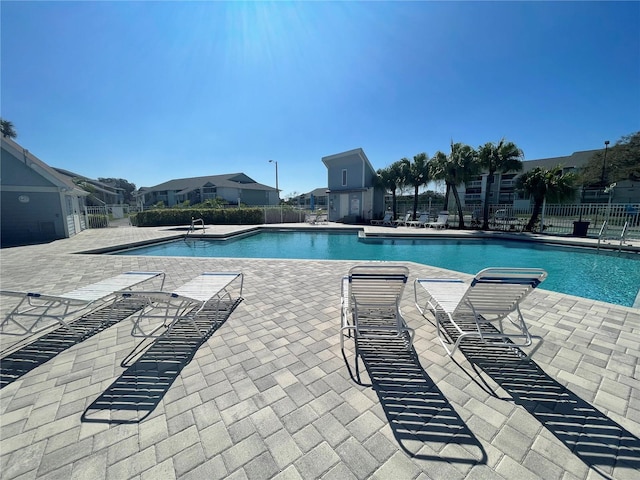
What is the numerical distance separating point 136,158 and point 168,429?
112ft

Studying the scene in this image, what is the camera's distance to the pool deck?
152cm

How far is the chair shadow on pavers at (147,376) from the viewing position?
1923 mm

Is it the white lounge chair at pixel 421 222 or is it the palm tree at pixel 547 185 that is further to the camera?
the white lounge chair at pixel 421 222

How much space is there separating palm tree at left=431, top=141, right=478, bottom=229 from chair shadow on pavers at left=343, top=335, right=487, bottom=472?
1614cm

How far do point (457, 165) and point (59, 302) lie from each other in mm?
18354

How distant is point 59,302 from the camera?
10.6ft

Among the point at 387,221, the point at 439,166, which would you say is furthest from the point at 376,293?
the point at 387,221

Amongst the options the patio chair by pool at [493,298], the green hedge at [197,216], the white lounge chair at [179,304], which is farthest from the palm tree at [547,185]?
the green hedge at [197,216]

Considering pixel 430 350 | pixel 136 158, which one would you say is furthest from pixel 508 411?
pixel 136 158

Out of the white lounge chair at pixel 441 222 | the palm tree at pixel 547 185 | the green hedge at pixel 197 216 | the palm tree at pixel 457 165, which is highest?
the palm tree at pixel 457 165

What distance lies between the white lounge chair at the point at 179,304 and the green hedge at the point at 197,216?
56.0 ft

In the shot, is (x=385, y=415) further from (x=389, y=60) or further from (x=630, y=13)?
(x=630, y=13)

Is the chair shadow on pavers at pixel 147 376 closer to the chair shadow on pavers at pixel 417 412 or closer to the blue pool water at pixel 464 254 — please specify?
the chair shadow on pavers at pixel 417 412

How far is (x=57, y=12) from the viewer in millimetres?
6422
